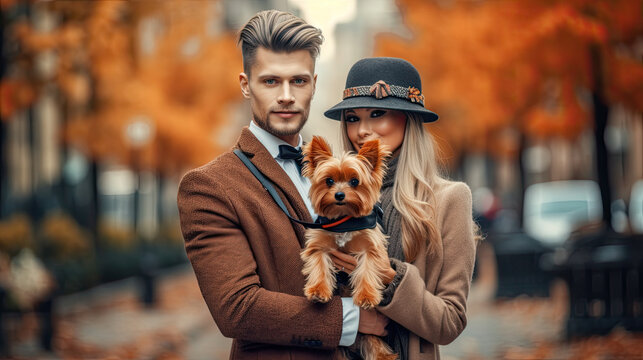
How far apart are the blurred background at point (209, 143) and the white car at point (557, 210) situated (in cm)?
6

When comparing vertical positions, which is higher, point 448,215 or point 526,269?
point 448,215

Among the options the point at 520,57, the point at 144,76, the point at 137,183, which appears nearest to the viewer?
the point at 520,57

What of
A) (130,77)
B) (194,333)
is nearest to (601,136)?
(194,333)

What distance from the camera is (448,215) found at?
11.4 ft

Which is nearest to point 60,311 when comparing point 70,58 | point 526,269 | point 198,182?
point 70,58

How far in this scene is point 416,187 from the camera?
351 centimetres

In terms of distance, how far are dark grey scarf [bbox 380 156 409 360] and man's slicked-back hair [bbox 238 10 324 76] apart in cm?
70

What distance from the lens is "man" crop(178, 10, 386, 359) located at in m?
3.09

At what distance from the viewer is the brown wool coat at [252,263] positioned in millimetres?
3082

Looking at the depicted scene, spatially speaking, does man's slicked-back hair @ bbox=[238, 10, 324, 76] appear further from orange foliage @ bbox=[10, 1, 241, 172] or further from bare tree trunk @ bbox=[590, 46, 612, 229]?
bare tree trunk @ bbox=[590, 46, 612, 229]

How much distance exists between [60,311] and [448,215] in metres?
12.2

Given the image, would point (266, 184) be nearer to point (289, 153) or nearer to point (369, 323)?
point (289, 153)

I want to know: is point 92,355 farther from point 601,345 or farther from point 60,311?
point 601,345

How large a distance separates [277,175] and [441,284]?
90 centimetres
